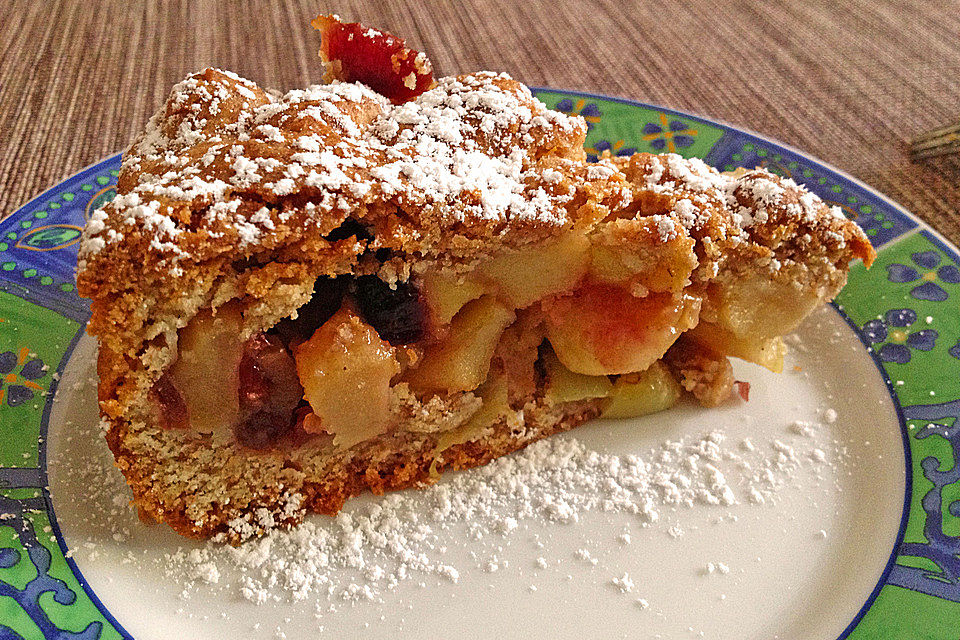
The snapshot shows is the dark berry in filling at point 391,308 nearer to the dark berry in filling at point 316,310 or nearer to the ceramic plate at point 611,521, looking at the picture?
the dark berry in filling at point 316,310

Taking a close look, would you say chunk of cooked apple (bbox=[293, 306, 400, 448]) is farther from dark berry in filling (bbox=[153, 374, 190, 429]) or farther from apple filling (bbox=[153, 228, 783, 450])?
dark berry in filling (bbox=[153, 374, 190, 429])

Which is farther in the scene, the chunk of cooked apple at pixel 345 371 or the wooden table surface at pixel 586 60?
the wooden table surface at pixel 586 60

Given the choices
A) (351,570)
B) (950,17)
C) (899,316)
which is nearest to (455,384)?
(351,570)

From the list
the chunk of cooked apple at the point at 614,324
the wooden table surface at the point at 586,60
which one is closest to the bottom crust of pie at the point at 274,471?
the chunk of cooked apple at the point at 614,324

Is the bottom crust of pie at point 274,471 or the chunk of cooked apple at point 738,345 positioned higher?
the chunk of cooked apple at point 738,345

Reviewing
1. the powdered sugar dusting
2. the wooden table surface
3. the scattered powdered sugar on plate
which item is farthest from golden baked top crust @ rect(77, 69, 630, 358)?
the wooden table surface

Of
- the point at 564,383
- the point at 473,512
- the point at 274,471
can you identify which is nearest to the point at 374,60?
the point at 564,383

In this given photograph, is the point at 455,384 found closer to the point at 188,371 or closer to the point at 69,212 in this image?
the point at 188,371

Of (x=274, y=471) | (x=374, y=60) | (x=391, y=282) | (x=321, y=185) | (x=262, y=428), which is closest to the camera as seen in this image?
(x=321, y=185)

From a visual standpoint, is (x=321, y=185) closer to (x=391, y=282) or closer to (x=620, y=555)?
(x=391, y=282)
